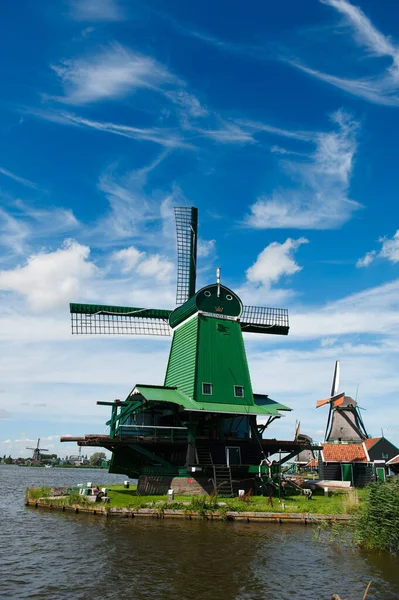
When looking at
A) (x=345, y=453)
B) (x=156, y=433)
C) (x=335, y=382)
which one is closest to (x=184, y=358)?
(x=156, y=433)

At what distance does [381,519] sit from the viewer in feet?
56.8

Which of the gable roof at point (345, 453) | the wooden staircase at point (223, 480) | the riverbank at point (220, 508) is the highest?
the gable roof at point (345, 453)

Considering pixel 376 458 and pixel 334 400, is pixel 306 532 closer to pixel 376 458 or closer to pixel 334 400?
pixel 376 458

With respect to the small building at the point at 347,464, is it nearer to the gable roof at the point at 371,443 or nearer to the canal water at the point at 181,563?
the gable roof at the point at 371,443

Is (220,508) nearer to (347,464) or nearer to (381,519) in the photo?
(381,519)

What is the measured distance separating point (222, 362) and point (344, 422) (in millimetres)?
27123

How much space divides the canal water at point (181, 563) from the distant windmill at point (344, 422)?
32.9m

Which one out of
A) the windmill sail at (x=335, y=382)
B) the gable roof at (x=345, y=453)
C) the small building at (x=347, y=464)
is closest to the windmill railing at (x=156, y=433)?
the small building at (x=347, y=464)

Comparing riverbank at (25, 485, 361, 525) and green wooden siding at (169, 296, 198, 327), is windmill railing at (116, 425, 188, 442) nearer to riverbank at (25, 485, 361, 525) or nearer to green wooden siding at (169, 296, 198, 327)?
riverbank at (25, 485, 361, 525)

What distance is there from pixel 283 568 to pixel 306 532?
20.6 ft

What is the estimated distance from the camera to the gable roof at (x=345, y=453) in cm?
4584

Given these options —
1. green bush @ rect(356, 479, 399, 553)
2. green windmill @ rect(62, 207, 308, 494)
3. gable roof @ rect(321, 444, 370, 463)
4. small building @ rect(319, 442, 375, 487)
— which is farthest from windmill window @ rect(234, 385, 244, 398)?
gable roof @ rect(321, 444, 370, 463)

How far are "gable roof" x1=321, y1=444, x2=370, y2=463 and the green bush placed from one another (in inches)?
1165

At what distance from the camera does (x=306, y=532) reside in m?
21.2
